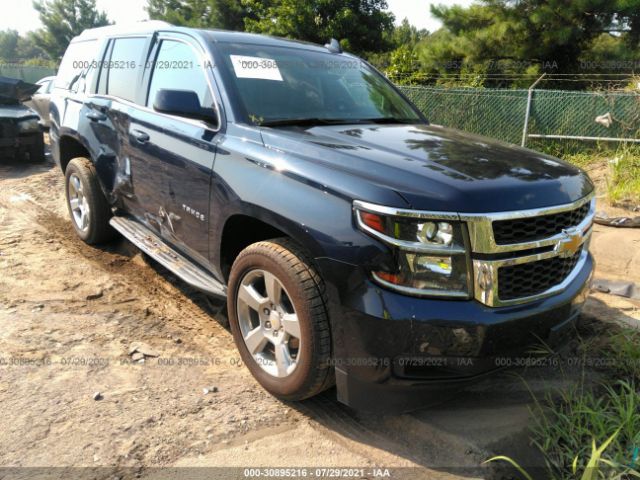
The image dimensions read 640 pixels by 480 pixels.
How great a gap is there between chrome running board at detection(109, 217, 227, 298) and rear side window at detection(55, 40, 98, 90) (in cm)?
161

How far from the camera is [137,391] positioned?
276 centimetres

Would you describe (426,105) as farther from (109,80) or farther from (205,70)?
(205,70)

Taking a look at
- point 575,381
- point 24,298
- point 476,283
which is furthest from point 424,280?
point 24,298

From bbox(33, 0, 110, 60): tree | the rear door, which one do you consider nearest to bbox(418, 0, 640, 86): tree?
the rear door

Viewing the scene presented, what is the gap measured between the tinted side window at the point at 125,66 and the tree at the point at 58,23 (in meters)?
46.4

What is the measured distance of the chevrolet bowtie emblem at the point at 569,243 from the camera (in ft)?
7.61

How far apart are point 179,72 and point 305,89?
0.88m

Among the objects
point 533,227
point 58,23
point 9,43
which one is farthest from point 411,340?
point 9,43

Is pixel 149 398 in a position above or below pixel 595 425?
below

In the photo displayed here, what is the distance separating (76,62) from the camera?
16.7ft

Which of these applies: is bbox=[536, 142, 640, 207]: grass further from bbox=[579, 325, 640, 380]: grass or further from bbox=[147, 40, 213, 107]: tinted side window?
bbox=[147, 40, 213, 107]: tinted side window

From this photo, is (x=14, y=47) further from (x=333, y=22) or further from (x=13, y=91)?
Result: (x=13, y=91)

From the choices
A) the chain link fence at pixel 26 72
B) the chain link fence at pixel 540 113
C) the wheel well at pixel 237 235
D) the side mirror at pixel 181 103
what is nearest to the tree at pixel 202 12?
the chain link fence at pixel 26 72

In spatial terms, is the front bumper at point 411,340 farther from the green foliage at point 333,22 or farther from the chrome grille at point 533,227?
the green foliage at point 333,22
